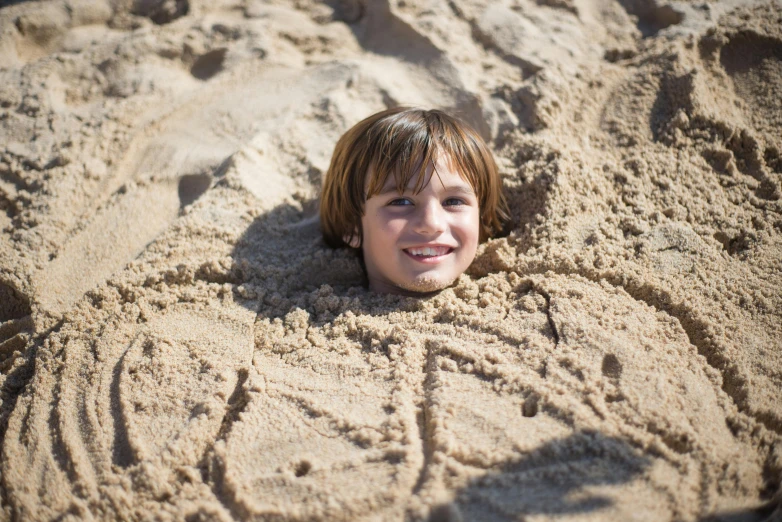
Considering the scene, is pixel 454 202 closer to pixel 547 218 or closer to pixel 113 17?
pixel 547 218

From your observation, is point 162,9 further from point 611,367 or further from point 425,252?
point 611,367

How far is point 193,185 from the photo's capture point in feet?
8.79

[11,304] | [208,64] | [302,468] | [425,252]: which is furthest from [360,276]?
[208,64]

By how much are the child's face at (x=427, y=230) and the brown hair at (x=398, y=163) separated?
43mm

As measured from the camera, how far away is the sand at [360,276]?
1.59m

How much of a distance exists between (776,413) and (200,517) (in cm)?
161

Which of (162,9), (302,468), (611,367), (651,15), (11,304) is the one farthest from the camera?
(162,9)

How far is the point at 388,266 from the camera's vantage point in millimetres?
2238

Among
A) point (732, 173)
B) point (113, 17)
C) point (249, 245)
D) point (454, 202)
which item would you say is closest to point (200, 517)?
point (249, 245)

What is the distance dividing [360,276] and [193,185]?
88 cm

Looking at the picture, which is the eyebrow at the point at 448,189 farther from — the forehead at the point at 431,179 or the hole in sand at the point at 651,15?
the hole in sand at the point at 651,15

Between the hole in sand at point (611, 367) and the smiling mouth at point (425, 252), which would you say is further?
the smiling mouth at point (425, 252)

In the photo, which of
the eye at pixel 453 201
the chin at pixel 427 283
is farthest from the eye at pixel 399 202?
the chin at pixel 427 283

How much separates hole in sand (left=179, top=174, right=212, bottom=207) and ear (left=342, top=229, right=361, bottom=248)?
68 centimetres
